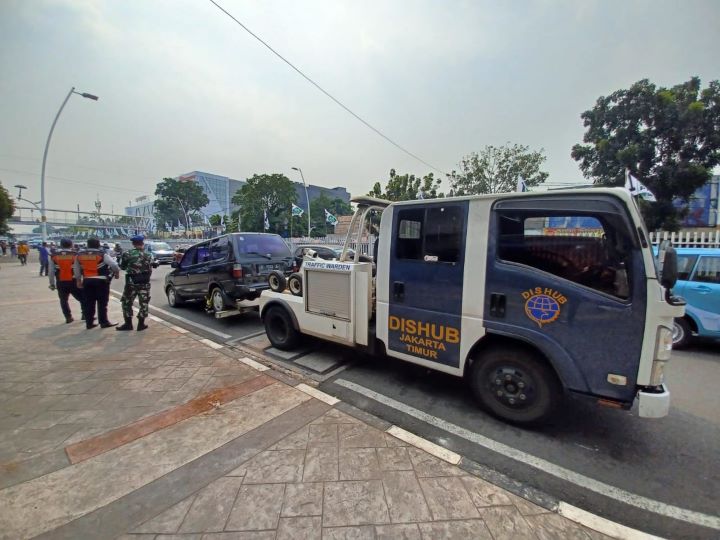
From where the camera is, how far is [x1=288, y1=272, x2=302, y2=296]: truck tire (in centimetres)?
491

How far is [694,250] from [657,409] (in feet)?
15.1

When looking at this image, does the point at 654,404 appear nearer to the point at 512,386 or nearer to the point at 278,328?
the point at 512,386

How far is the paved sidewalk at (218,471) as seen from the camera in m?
1.91

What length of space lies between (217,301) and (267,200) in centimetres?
3259

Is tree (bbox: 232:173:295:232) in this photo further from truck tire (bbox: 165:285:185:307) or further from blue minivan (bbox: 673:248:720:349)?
blue minivan (bbox: 673:248:720:349)

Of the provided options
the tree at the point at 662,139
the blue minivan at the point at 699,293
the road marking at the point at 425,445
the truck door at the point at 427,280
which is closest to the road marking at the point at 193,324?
the truck door at the point at 427,280

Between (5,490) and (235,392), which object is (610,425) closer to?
(235,392)

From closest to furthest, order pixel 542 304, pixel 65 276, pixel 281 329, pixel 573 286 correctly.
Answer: pixel 573 286 < pixel 542 304 < pixel 281 329 < pixel 65 276

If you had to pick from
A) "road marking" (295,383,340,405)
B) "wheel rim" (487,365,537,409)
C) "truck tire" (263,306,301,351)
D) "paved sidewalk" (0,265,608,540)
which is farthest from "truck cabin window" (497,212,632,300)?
"truck tire" (263,306,301,351)

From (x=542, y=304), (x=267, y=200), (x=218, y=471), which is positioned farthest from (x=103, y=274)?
(x=267, y=200)

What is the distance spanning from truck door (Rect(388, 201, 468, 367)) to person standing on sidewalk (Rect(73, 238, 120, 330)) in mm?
5956

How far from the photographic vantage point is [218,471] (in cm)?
237

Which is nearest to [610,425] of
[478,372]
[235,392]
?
[478,372]

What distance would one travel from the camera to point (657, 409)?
2316mm
